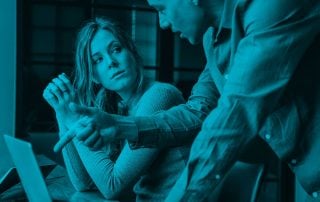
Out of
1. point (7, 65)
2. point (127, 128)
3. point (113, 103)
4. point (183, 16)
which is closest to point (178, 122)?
point (127, 128)


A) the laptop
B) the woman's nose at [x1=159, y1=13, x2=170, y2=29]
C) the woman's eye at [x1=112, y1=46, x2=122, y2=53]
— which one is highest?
the woman's nose at [x1=159, y1=13, x2=170, y2=29]

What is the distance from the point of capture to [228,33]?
1229 millimetres

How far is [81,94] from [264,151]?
1819mm

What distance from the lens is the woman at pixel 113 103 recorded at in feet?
5.41

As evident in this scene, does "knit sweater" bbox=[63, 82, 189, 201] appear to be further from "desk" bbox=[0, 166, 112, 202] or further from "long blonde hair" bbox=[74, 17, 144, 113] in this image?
"long blonde hair" bbox=[74, 17, 144, 113]

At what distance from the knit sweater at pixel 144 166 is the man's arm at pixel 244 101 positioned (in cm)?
67

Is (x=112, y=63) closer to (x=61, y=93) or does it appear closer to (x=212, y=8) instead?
(x=61, y=93)

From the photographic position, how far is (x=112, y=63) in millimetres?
1836

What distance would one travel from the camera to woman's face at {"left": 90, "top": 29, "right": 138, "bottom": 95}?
72.6 inches

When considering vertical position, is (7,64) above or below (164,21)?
below

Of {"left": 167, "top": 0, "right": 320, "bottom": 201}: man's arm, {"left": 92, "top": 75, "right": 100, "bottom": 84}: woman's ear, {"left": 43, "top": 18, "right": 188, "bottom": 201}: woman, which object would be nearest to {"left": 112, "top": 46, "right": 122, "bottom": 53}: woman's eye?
{"left": 43, "top": 18, "right": 188, "bottom": 201}: woman

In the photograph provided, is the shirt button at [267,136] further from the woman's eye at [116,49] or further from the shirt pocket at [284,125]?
the woman's eye at [116,49]

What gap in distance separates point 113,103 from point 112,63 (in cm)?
25

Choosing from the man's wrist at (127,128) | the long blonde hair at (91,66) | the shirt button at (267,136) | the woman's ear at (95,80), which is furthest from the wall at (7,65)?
the shirt button at (267,136)
